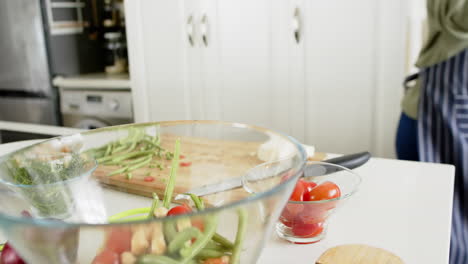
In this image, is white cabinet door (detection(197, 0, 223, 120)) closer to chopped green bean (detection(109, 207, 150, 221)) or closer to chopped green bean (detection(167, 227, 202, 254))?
chopped green bean (detection(109, 207, 150, 221))

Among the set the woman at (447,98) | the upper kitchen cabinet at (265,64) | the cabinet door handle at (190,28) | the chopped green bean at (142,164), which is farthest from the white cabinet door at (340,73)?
the chopped green bean at (142,164)

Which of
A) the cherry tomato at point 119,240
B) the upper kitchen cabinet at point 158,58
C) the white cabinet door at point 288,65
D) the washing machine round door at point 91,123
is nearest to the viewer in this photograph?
the cherry tomato at point 119,240

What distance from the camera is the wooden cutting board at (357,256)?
0.56 m

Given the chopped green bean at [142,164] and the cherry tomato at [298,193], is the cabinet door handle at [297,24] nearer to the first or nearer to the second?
the chopped green bean at [142,164]

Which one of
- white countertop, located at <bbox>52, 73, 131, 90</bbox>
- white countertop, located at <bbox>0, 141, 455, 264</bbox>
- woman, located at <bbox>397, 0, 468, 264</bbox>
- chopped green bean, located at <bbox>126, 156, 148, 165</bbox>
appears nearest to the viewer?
white countertop, located at <bbox>0, 141, 455, 264</bbox>

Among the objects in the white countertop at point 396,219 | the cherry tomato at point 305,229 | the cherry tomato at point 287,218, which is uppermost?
the cherry tomato at point 287,218

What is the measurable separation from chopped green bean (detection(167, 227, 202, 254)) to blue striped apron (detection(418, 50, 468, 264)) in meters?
1.23

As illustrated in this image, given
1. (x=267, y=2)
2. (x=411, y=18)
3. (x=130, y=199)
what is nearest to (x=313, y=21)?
(x=267, y=2)

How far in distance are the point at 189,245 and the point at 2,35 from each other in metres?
2.84

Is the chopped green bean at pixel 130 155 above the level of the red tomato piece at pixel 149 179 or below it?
above

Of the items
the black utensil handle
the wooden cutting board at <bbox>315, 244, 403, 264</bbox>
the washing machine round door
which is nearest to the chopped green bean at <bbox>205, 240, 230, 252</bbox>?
the wooden cutting board at <bbox>315, 244, 403, 264</bbox>

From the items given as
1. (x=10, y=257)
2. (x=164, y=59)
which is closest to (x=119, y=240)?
(x=10, y=257)

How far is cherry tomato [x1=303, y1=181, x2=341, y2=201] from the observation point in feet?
2.18

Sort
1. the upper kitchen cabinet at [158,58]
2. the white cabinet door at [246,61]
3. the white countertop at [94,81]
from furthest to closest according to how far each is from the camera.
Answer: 1. the white countertop at [94,81]
2. the upper kitchen cabinet at [158,58]
3. the white cabinet door at [246,61]
